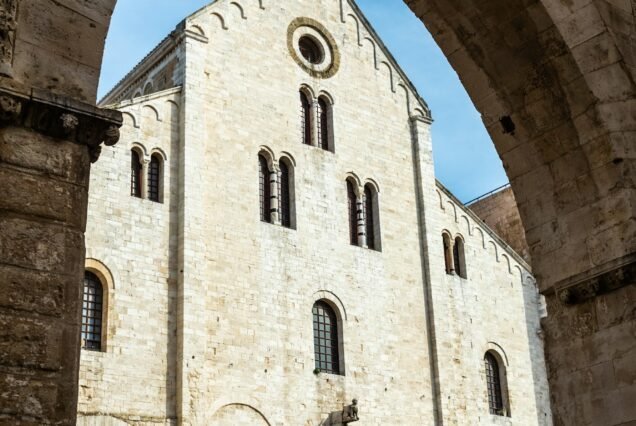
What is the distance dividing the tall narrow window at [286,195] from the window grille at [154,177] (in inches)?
124

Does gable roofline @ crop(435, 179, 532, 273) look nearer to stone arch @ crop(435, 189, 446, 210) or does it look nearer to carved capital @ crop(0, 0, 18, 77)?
stone arch @ crop(435, 189, 446, 210)

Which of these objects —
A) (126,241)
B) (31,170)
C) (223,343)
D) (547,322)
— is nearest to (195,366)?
(223,343)

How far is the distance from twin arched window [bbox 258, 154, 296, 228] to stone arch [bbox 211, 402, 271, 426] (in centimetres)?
430

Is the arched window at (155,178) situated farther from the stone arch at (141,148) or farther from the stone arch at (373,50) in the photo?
the stone arch at (373,50)

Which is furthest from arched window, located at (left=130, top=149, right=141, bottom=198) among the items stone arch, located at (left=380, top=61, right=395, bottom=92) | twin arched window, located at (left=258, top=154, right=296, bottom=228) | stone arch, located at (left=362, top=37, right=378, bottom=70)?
stone arch, located at (left=380, top=61, right=395, bottom=92)

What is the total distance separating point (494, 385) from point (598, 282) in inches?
711

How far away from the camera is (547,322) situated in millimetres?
8031

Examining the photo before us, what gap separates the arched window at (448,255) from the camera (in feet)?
82.1

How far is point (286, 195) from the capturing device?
22484 millimetres

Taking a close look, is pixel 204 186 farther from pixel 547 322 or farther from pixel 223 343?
pixel 547 322

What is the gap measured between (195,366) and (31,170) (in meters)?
14.5

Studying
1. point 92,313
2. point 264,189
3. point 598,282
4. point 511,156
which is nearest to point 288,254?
point 264,189

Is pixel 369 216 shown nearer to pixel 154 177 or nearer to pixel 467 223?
pixel 467 223

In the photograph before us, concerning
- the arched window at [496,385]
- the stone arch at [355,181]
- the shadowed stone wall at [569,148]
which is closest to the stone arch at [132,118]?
the stone arch at [355,181]
